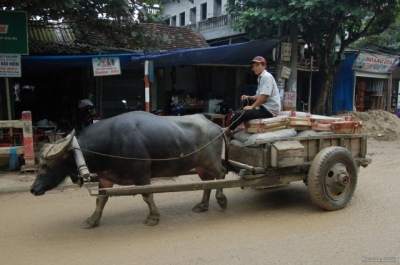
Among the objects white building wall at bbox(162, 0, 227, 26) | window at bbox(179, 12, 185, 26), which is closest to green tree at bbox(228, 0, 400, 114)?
white building wall at bbox(162, 0, 227, 26)

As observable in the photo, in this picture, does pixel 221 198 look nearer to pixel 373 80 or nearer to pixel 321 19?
pixel 321 19

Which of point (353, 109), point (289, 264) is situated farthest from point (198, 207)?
point (353, 109)

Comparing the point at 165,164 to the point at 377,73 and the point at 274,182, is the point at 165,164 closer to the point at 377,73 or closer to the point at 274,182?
the point at 274,182

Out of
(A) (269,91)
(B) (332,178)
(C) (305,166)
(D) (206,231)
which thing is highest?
(A) (269,91)

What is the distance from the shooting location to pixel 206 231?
474 centimetres

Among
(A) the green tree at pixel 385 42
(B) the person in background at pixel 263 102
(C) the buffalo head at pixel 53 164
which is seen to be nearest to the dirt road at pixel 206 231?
(C) the buffalo head at pixel 53 164

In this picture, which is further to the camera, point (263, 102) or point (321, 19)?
point (321, 19)

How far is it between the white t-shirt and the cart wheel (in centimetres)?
90

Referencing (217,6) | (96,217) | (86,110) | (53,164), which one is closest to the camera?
(53,164)

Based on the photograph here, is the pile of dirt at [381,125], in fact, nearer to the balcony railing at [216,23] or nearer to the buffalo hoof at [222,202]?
the balcony railing at [216,23]

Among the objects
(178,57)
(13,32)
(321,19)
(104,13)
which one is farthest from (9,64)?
(321,19)

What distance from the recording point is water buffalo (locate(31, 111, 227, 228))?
4.38m

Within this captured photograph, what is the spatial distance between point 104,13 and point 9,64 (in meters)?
2.38

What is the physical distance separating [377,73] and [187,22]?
12.3m
